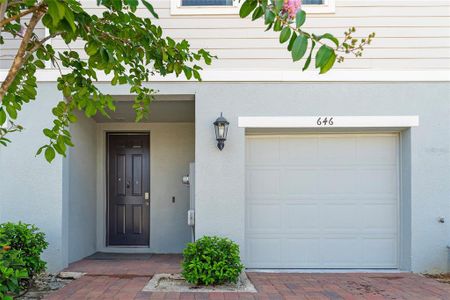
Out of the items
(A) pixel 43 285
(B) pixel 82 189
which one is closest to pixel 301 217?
(B) pixel 82 189

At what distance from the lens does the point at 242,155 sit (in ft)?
19.5

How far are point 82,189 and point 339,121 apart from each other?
14.4 ft

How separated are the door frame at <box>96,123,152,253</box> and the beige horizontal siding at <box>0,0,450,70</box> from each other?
193 cm

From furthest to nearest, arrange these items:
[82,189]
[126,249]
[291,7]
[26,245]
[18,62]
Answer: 1. [126,249]
2. [82,189]
3. [26,245]
4. [18,62]
5. [291,7]

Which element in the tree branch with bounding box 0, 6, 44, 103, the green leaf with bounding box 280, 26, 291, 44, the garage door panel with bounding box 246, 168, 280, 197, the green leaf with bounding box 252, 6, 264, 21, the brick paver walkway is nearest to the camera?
the green leaf with bounding box 280, 26, 291, 44

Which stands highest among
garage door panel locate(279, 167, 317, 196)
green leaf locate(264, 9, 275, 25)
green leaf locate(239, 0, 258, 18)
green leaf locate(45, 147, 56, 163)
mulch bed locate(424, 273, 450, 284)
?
green leaf locate(239, 0, 258, 18)

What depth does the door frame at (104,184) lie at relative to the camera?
7.43m

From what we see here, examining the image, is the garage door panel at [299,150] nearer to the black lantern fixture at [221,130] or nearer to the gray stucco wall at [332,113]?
the gray stucco wall at [332,113]

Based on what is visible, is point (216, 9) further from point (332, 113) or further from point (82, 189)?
point (82, 189)

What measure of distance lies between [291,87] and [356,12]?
149 centimetres

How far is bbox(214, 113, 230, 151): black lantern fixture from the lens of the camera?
5.74 m

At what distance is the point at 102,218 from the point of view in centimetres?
744

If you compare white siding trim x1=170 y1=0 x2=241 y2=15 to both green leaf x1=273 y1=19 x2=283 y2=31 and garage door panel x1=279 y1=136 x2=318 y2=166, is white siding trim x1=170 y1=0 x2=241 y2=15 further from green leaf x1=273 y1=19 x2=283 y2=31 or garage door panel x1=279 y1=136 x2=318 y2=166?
green leaf x1=273 y1=19 x2=283 y2=31

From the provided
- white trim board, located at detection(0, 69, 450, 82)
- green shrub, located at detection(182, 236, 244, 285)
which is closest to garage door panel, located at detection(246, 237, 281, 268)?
green shrub, located at detection(182, 236, 244, 285)
